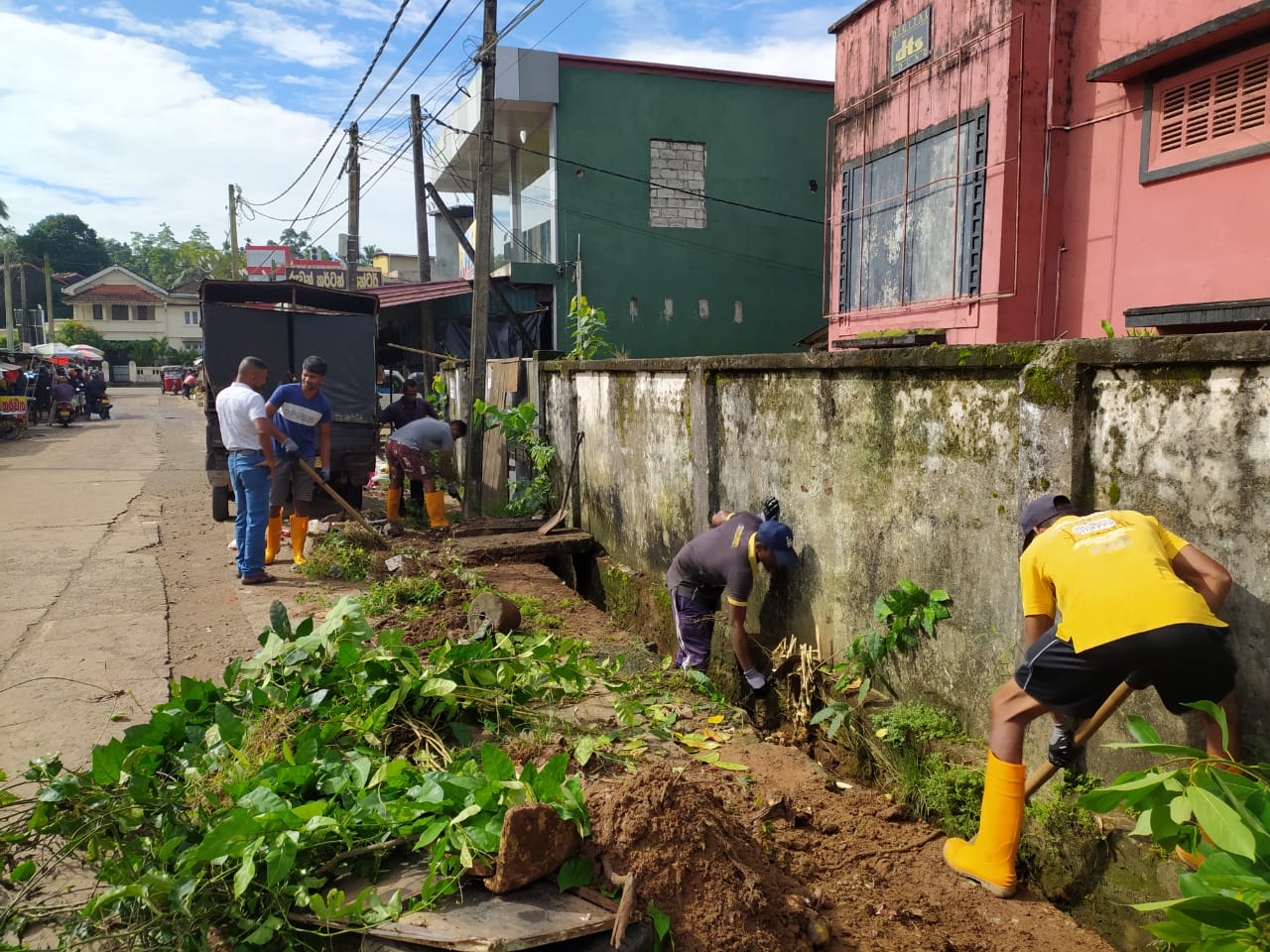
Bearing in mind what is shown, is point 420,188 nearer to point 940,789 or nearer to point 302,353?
point 302,353

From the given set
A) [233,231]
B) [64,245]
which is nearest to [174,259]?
[64,245]

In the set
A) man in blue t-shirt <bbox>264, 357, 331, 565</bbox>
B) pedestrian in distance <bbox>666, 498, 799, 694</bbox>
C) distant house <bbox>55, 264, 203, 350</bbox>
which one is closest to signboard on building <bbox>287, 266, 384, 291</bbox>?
man in blue t-shirt <bbox>264, 357, 331, 565</bbox>

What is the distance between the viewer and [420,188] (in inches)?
776

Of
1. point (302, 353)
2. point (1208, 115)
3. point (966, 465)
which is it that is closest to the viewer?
point (966, 465)

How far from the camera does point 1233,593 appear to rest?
3.02 m

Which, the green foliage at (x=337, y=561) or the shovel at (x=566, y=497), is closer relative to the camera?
the green foliage at (x=337, y=561)

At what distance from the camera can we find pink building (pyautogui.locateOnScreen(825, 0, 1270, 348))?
6781 millimetres

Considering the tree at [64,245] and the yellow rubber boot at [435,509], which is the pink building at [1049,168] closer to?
the yellow rubber boot at [435,509]

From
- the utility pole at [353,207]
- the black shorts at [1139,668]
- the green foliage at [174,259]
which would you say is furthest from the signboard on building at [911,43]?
the green foliage at [174,259]

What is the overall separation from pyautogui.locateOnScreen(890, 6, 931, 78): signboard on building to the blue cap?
7019 millimetres

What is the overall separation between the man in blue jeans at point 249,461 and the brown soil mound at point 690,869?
530cm

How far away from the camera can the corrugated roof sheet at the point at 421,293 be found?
51.8ft

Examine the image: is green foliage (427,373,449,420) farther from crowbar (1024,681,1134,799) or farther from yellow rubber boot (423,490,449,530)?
crowbar (1024,681,1134,799)

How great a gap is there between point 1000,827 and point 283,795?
8.82 ft
